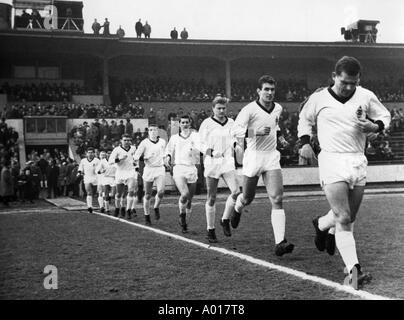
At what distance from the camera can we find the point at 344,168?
5.58 m

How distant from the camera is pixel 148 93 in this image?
111 ft

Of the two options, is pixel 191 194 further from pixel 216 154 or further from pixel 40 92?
pixel 40 92

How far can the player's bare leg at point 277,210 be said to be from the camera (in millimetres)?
6855

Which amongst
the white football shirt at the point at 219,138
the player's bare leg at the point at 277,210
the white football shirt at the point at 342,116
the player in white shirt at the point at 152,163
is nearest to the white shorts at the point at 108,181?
the player in white shirt at the point at 152,163

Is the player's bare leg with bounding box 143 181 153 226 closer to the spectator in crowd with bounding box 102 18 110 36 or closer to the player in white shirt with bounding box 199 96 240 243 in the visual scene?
the player in white shirt with bounding box 199 96 240 243

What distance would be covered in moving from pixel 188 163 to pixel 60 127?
58.6 ft

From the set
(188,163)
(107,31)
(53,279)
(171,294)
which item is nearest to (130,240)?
(188,163)

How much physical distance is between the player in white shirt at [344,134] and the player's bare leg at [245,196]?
1897 mm

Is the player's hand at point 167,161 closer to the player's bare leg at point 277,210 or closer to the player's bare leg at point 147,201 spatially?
the player's bare leg at point 147,201

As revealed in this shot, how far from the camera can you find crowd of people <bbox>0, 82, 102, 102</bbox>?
97.5ft

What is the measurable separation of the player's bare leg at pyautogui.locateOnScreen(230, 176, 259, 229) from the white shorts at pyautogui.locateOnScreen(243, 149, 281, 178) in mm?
110

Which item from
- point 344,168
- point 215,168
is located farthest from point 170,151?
point 344,168

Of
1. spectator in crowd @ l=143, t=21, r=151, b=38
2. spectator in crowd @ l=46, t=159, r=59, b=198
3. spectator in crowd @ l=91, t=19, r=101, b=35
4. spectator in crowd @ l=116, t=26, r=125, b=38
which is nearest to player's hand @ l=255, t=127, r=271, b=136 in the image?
spectator in crowd @ l=46, t=159, r=59, b=198
